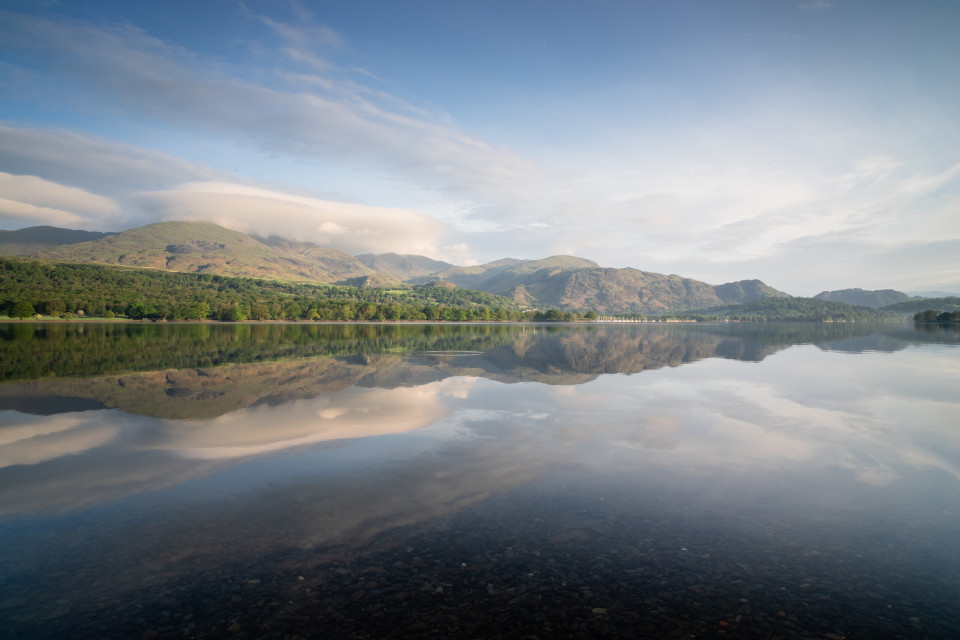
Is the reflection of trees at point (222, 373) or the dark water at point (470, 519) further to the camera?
the reflection of trees at point (222, 373)

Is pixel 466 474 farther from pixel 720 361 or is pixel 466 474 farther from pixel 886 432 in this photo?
pixel 720 361

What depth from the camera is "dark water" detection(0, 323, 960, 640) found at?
7.70 meters

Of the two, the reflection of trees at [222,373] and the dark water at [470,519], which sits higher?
the dark water at [470,519]

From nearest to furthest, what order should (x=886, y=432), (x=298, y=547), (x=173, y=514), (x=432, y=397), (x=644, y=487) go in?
(x=298, y=547) → (x=173, y=514) → (x=644, y=487) → (x=886, y=432) → (x=432, y=397)

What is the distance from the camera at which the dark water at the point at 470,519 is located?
303 inches

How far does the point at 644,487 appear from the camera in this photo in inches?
528

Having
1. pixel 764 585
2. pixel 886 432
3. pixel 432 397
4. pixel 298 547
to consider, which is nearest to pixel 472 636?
pixel 298 547

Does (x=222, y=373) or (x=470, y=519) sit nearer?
(x=470, y=519)

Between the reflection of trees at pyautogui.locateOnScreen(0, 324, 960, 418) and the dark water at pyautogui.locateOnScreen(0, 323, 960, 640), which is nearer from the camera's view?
the dark water at pyautogui.locateOnScreen(0, 323, 960, 640)

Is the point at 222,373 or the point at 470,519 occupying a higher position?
the point at 470,519

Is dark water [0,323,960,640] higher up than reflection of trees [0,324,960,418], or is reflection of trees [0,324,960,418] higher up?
dark water [0,323,960,640]

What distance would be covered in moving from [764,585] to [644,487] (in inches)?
188

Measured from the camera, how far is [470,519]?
11.1 meters

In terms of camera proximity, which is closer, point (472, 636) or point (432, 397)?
point (472, 636)
